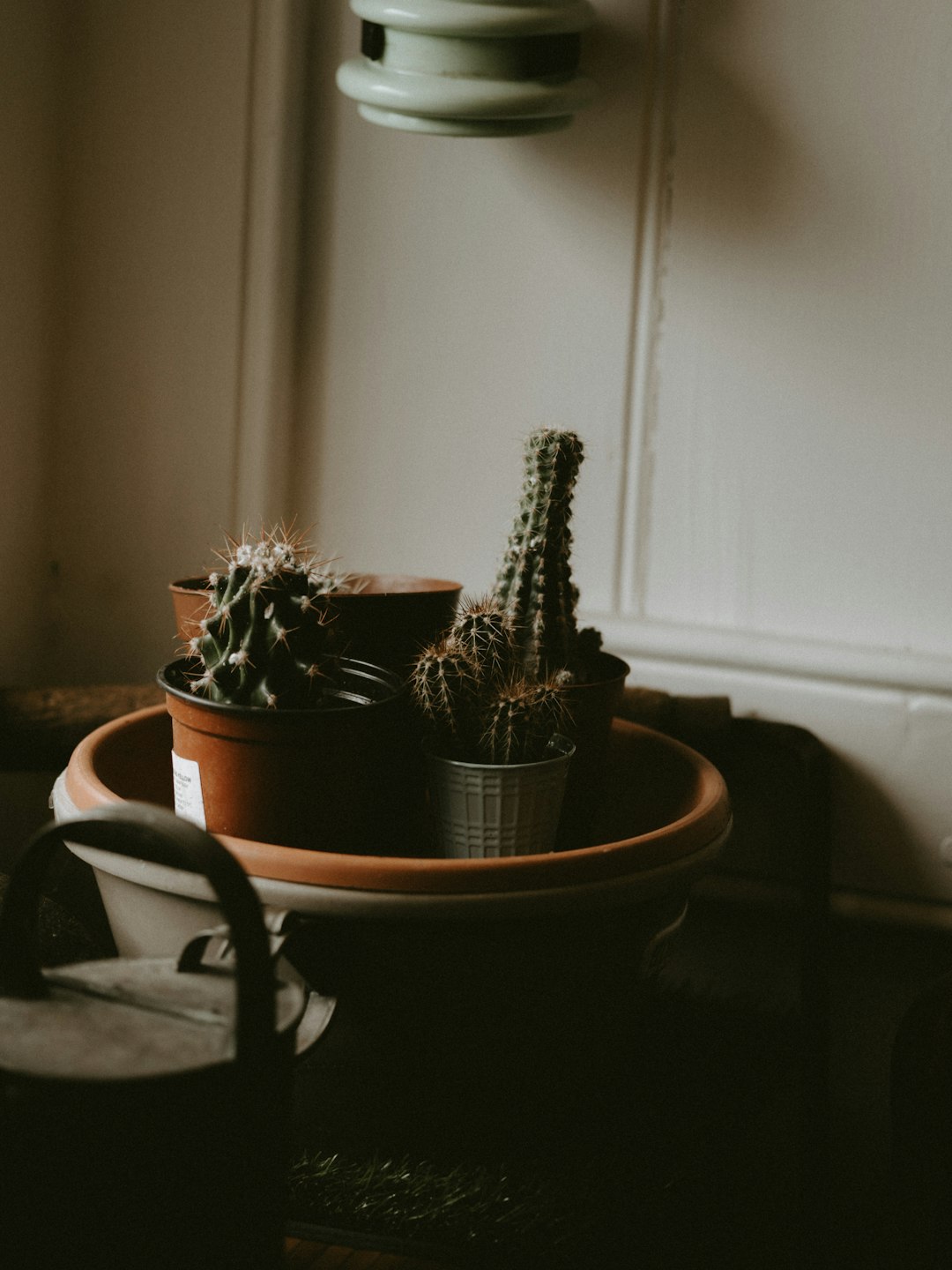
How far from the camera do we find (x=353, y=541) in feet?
4.91

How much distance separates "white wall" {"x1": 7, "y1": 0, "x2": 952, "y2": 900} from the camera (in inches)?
49.4

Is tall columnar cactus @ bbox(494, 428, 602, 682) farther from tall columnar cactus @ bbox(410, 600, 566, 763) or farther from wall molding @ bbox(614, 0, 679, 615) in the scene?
wall molding @ bbox(614, 0, 679, 615)

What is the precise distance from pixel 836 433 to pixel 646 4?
570 mm

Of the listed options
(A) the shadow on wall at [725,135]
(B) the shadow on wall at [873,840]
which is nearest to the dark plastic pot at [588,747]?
(B) the shadow on wall at [873,840]

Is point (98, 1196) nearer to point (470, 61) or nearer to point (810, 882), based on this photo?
point (810, 882)

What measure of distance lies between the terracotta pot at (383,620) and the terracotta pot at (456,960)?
205mm

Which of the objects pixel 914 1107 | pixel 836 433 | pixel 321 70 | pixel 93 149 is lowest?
pixel 914 1107

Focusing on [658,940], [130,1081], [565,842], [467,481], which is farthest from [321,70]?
[130,1081]

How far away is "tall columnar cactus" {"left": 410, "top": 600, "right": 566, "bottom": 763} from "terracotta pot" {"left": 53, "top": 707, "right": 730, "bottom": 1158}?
0.13m

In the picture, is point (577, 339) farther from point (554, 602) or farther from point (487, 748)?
point (487, 748)

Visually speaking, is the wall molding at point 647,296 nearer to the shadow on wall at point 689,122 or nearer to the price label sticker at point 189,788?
the shadow on wall at point 689,122

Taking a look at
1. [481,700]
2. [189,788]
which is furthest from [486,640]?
[189,788]

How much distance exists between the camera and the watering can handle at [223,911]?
1.84ft

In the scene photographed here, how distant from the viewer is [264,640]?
81 centimetres
